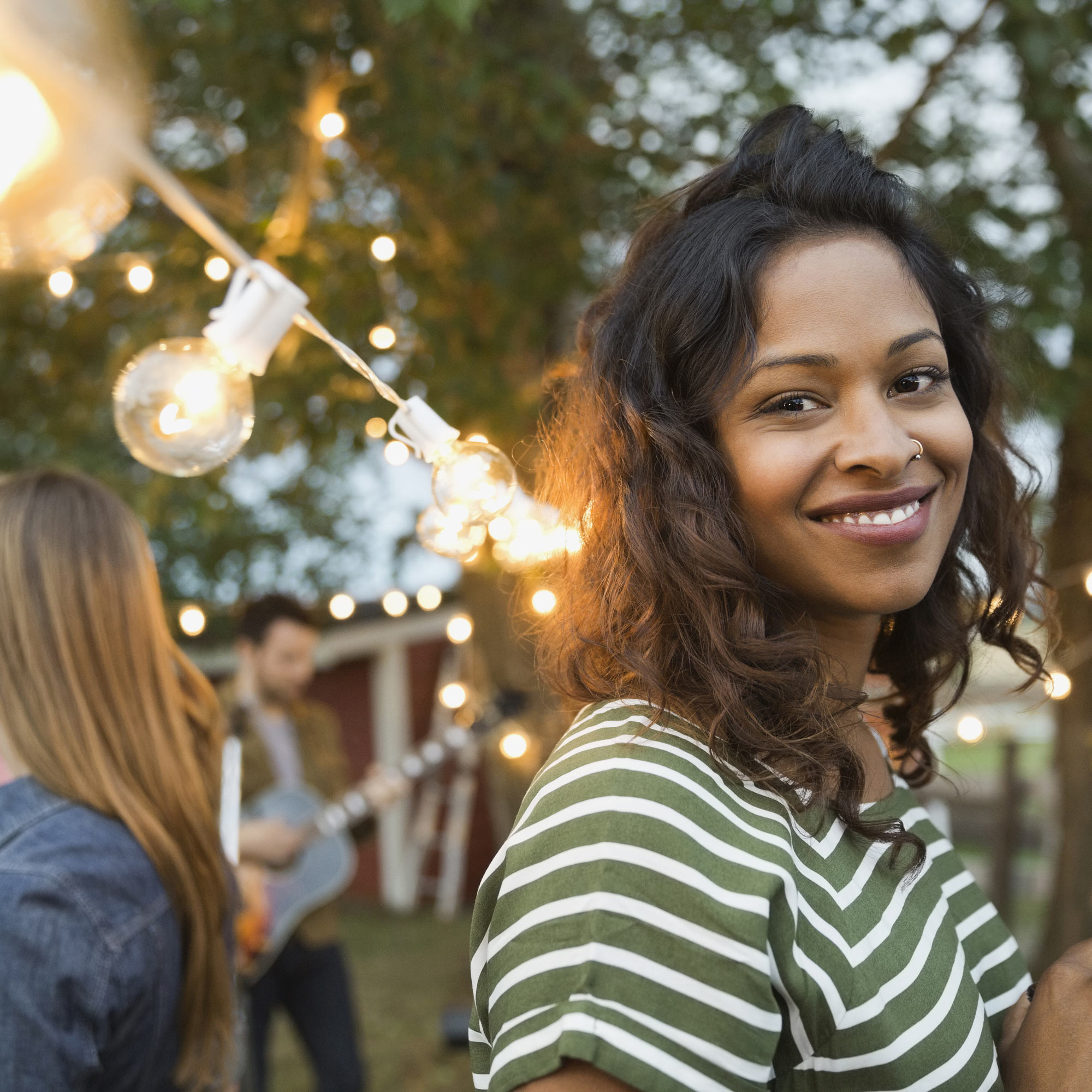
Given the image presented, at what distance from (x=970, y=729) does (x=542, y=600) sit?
1.52m

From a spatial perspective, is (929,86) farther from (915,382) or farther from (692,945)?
(692,945)

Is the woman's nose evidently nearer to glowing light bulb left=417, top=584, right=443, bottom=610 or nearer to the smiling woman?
the smiling woman

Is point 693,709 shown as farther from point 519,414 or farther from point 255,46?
point 255,46

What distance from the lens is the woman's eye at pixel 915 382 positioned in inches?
50.7

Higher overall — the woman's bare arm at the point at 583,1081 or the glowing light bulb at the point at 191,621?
the woman's bare arm at the point at 583,1081

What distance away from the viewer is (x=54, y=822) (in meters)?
1.60

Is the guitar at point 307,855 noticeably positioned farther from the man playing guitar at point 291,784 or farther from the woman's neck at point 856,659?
the woman's neck at point 856,659

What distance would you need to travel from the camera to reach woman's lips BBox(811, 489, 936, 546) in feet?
4.00

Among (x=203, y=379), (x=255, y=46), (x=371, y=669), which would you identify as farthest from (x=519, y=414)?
(x=371, y=669)

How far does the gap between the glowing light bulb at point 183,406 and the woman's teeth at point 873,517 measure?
920 mm

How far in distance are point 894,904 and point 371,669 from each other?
34.6ft

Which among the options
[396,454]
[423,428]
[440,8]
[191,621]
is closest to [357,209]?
[191,621]

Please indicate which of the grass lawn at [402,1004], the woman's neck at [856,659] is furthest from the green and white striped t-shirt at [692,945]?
the grass lawn at [402,1004]

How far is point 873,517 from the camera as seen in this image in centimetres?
123
